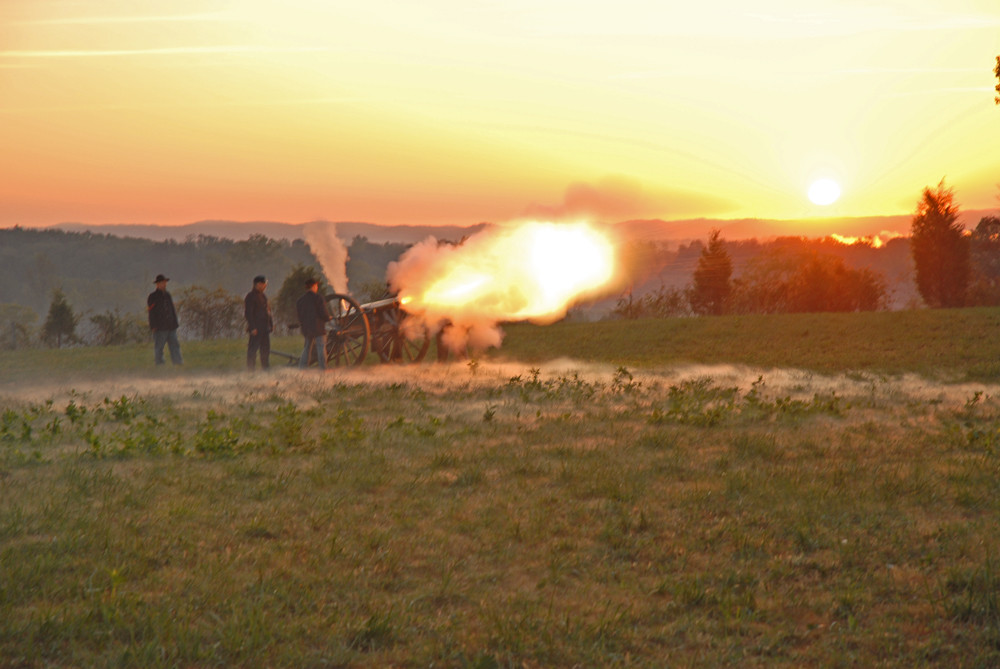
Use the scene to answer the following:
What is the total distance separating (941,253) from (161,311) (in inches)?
1553

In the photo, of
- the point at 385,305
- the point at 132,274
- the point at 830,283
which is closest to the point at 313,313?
the point at 385,305

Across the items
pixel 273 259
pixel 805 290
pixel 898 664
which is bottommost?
pixel 898 664

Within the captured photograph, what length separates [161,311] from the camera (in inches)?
824

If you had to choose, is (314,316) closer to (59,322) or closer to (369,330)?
(369,330)

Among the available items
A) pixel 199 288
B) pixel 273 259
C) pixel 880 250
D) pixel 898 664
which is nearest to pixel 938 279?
pixel 199 288

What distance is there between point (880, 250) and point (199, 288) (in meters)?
76.6

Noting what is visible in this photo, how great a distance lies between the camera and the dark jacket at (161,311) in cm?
2081

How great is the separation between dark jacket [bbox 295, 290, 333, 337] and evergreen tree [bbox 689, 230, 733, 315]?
3370 centimetres

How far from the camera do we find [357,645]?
4859mm

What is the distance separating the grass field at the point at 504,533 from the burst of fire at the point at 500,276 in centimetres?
673

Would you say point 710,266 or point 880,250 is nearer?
point 710,266

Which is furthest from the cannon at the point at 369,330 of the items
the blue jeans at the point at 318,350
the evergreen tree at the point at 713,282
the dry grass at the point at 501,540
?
the evergreen tree at the point at 713,282

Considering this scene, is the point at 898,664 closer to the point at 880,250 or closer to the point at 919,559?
the point at 919,559

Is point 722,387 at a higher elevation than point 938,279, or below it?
below
